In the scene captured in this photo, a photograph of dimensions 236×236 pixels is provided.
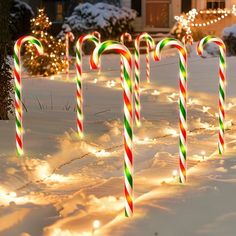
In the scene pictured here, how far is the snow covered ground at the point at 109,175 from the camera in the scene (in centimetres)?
616

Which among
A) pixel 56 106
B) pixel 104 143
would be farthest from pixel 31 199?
pixel 56 106

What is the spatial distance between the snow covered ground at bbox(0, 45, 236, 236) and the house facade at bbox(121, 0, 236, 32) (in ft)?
54.1

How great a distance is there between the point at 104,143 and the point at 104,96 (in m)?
6.22

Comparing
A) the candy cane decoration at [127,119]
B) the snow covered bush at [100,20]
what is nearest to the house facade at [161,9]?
the snow covered bush at [100,20]

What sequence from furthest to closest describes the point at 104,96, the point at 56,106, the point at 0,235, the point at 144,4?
the point at 144,4, the point at 104,96, the point at 56,106, the point at 0,235

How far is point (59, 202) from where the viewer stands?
7309 millimetres

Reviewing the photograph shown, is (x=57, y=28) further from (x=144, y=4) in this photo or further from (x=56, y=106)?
(x=56, y=106)

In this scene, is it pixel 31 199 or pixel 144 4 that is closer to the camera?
pixel 31 199

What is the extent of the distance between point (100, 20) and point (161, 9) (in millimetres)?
4952

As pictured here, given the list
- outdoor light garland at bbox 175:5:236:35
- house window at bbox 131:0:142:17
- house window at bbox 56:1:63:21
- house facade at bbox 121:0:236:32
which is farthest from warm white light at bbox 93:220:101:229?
house window at bbox 56:1:63:21

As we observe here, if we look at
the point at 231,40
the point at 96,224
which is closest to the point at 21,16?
the point at 231,40

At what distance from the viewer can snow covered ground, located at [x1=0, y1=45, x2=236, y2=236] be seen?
616 centimetres

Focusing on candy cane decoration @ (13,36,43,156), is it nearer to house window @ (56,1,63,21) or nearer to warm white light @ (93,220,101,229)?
warm white light @ (93,220,101,229)

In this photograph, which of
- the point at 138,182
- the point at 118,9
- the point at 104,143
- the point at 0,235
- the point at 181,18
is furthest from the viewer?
the point at 118,9
